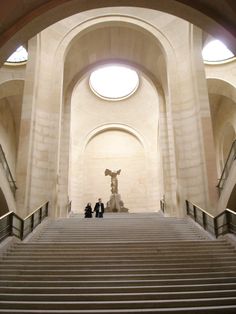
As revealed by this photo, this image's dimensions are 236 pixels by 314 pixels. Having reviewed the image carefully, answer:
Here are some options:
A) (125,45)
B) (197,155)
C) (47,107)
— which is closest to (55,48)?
(47,107)

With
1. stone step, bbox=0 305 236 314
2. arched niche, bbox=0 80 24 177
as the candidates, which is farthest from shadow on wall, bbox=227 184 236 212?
arched niche, bbox=0 80 24 177

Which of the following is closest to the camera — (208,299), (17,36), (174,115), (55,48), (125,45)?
(208,299)

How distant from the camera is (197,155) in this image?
14.5m

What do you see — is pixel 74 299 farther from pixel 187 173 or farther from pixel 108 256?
pixel 187 173

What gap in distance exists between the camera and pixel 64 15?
7207 mm

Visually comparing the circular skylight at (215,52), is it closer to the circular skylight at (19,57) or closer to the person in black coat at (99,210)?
the circular skylight at (19,57)

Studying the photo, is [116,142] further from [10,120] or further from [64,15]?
[64,15]

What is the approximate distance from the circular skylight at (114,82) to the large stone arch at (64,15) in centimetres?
2051

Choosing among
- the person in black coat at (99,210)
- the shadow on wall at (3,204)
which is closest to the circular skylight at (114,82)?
the person in black coat at (99,210)

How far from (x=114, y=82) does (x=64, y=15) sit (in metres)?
21.7

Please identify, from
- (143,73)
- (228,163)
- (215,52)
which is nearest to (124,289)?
(228,163)

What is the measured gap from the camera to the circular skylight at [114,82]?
1093 inches

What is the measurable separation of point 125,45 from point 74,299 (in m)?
16.3

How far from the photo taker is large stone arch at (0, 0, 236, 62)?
20.5 feet
